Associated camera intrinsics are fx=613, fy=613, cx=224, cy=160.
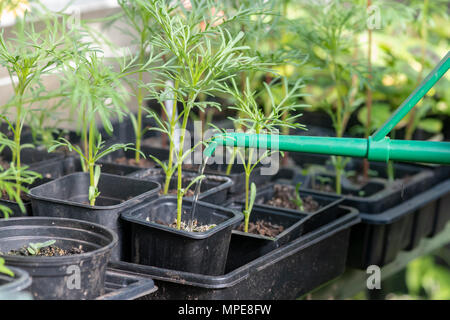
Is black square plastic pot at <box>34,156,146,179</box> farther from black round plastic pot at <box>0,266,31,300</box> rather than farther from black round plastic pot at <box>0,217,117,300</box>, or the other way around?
black round plastic pot at <box>0,266,31,300</box>

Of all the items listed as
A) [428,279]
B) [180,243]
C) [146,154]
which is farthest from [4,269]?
[428,279]

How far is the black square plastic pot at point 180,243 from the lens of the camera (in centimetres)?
130

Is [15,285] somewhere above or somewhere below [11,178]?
below

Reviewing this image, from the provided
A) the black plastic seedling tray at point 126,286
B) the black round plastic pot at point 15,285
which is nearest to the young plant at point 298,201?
the black plastic seedling tray at point 126,286

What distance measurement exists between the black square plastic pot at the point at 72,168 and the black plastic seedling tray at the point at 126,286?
61 centimetres

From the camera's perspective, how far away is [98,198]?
1526mm

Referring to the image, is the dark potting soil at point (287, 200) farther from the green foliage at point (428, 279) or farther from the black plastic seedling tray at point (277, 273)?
the green foliage at point (428, 279)

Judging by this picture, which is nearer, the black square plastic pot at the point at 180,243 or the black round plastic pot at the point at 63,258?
the black round plastic pot at the point at 63,258

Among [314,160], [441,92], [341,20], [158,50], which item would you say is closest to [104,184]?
[158,50]

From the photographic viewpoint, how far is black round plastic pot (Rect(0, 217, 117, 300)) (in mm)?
1000

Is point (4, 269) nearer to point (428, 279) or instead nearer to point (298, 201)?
point (298, 201)

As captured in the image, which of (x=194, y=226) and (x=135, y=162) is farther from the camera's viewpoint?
(x=135, y=162)

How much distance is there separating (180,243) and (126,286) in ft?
0.56

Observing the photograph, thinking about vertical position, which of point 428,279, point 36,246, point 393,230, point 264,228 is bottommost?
point 428,279
